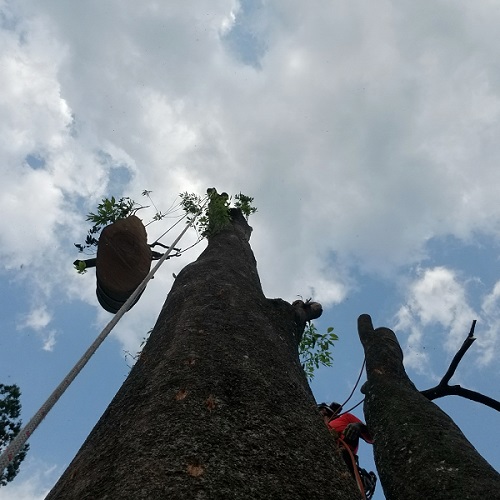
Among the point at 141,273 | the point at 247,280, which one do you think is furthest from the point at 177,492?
the point at 141,273

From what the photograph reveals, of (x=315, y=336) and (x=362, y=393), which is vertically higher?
(x=315, y=336)

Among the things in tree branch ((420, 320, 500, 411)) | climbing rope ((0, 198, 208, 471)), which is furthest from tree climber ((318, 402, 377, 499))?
climbing rope ((0, 198, 208, 471))

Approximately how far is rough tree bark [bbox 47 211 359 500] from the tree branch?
2.07 m

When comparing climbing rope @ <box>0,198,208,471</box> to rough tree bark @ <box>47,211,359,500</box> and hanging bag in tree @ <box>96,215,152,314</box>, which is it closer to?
rough tree bark @ <box>47,211,359,500</box>

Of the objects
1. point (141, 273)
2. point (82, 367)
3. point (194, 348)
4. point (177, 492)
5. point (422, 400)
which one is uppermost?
point (141, 273)

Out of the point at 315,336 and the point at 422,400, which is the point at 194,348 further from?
the point at 315,336

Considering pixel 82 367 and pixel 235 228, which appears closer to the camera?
pixel 82 367

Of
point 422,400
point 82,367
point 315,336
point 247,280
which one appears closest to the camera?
point 82,367

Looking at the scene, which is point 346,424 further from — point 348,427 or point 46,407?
point 46,407

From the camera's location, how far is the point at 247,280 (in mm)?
3752

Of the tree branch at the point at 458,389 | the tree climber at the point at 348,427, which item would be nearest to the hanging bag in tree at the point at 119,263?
the tree climber at the point at 348,427

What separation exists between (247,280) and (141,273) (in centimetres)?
136

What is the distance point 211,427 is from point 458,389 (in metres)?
3.30

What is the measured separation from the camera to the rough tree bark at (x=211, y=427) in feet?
4.79
